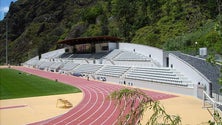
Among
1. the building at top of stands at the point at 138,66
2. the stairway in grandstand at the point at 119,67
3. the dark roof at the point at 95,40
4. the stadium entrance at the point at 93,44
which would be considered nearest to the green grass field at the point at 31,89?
the building at top of stands at the point at 138,66

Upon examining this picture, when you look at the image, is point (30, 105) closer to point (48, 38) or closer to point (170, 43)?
point (170, 43)

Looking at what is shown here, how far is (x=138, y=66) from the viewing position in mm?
41625

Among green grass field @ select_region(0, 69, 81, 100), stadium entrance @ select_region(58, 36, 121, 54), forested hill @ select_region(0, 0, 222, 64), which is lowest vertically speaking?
green grass field @ select_region(0, 69, 81, 100)

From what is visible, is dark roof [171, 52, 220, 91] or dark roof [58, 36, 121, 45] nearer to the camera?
dark roof [171, 52, 220, 91]

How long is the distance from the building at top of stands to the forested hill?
13.1 ft

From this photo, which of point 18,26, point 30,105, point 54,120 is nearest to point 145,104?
point 54,120

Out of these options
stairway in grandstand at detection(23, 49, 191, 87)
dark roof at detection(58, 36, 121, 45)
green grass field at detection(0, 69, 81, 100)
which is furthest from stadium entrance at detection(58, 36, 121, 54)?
green grass field at detection(0, 69, 81, 100)

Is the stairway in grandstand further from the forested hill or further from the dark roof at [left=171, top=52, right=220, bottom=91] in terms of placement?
the forested hill

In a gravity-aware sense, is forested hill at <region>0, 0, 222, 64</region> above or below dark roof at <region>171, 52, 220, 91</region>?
above

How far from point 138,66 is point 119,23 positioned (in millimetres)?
42189

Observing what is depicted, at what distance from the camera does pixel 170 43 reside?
50312 millimetres

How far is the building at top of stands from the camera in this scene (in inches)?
1097

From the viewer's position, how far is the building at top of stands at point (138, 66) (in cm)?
2786

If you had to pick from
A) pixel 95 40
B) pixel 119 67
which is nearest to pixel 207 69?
pixel 119 67
